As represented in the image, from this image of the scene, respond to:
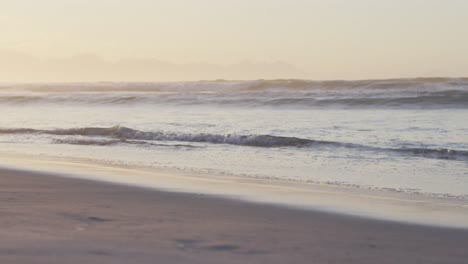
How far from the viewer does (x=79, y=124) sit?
1889cm

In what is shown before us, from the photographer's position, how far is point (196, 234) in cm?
456

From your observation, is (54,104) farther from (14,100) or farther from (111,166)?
(111,166)

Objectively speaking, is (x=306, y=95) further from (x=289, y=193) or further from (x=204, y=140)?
(x=289, y=193)

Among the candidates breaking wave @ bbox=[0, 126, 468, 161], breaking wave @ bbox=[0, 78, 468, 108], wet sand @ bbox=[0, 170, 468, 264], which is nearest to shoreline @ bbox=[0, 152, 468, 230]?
wet sand @ bbox=[0, 170, 468, 264]

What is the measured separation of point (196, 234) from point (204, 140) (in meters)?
9.26

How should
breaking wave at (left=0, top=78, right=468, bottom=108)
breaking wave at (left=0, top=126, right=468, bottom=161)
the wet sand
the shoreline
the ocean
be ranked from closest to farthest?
the wet sand, the shoreline, the ocean, breaking wave at (left=0, top=126, right=468, bottom=161), breaking wave at (left=0, top=78, right=468, bottom=108)

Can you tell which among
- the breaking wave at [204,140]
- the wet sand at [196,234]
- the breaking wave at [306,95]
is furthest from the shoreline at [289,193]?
the breaking wave at [306,95]

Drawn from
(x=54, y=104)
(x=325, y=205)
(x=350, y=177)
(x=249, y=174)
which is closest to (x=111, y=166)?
(x=249, y=174)

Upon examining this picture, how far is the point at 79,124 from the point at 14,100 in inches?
722

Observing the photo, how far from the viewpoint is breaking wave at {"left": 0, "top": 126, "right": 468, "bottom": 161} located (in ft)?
36.0

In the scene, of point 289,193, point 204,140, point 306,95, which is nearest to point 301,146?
point 204,140

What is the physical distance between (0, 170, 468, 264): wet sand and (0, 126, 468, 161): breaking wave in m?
5.66

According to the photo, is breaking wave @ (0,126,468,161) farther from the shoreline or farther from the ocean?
the shoreline

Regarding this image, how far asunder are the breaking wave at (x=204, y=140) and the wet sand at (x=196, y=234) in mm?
5664
